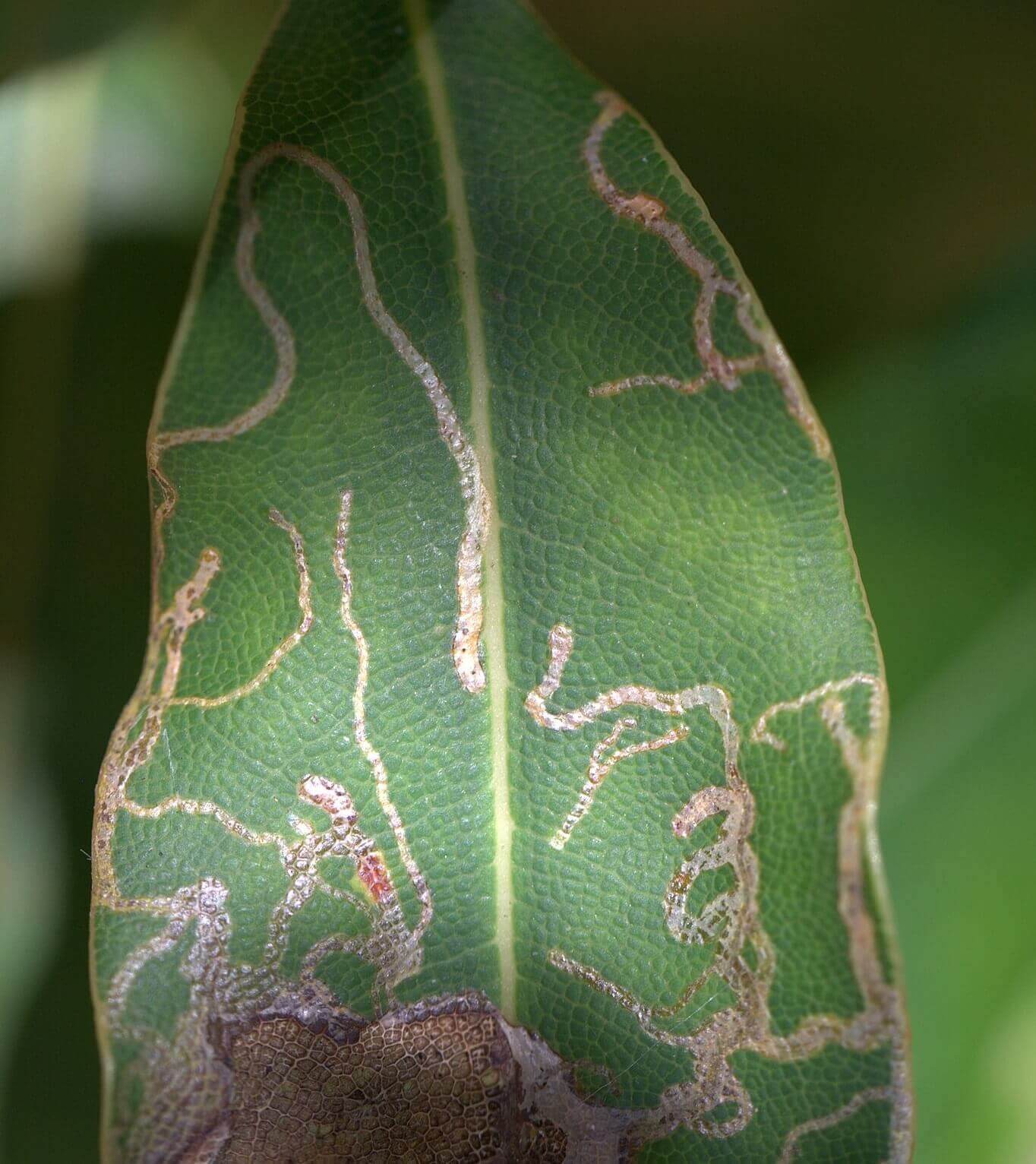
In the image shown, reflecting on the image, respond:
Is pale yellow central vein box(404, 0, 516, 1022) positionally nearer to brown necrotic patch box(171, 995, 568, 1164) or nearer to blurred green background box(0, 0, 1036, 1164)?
brown necrotic patch box(171, 995, 568, 1164)

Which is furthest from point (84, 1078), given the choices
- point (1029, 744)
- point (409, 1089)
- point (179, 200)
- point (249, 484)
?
point (1029, 744)

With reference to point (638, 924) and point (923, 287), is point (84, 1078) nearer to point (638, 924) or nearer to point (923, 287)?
point (638, 924)

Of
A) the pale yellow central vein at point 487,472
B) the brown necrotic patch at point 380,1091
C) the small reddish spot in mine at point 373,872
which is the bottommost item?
the brown necrotic patch at point 380,1091

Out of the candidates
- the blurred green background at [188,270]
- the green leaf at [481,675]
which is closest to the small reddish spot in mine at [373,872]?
the green leaf at [481,675]

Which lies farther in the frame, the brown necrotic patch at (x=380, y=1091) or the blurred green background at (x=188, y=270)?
the blurred green background at (x=188, y=270)

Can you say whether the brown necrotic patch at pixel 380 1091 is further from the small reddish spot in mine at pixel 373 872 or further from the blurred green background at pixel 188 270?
the blurred green background at pixel 188 270

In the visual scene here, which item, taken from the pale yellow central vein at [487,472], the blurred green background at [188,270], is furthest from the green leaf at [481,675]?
the blurred green background at [188,270]

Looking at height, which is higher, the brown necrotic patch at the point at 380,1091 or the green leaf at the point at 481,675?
the green leaf at the point at 481,675
